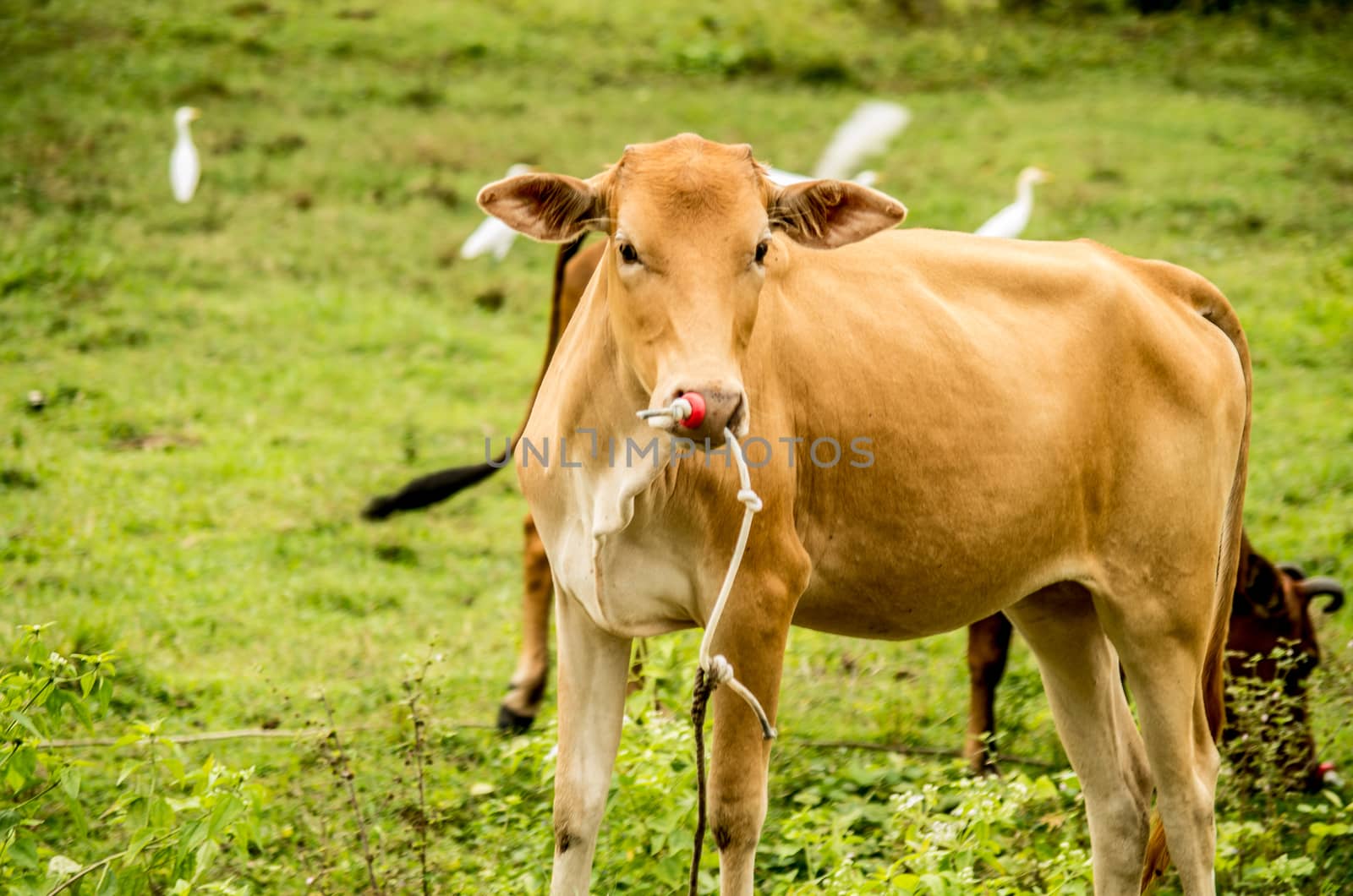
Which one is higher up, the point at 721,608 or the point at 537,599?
the point at 721,608

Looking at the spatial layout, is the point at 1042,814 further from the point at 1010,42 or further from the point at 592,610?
the point at 1010,42

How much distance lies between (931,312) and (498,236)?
19.8 feet

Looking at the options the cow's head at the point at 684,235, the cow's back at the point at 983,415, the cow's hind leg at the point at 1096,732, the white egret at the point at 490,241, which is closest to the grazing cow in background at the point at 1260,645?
the cow's hind leg at the point at 1096,732

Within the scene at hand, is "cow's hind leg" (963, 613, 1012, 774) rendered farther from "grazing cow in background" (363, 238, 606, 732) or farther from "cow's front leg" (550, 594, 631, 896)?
"cow's front leg" (550, 594, 631, 896)

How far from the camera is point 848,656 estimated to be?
598cm

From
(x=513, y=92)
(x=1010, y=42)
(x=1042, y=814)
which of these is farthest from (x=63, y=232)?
(x=1010, y=42)

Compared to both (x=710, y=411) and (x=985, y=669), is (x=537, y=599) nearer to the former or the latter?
(x=985, y=669)

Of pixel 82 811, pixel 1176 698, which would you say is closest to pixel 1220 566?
pixel 1176 698

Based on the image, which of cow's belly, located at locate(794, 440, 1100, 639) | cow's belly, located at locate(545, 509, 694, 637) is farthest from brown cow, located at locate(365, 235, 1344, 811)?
cow's belly, located at locate(545, 509, 694, 637)

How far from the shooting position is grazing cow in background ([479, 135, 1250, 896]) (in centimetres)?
301

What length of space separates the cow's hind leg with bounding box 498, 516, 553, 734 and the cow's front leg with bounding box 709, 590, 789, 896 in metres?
2.20

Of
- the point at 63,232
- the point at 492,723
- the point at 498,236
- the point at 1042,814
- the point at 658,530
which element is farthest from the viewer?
the point at 63,232

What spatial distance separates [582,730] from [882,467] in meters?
0.99

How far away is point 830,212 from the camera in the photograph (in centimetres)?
320
